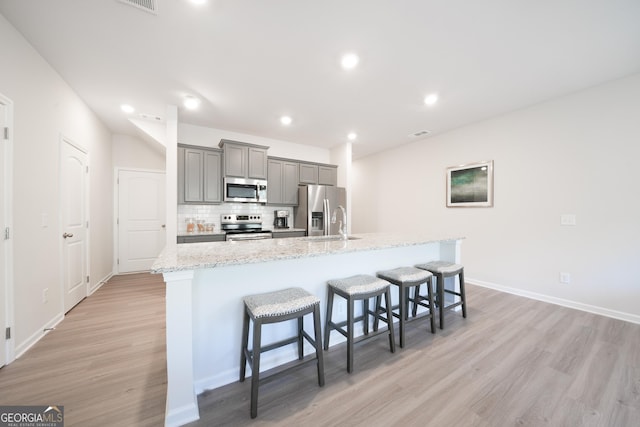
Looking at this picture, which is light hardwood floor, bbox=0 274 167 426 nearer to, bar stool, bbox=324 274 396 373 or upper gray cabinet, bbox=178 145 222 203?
bar stool, bbox=324 274 396 373

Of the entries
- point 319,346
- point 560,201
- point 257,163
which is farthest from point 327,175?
point 319,346

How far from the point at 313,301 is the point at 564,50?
318 cm

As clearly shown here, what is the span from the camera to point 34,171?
214 cm

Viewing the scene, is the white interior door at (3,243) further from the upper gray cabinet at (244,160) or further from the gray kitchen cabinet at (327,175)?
the gray kitchen cabinet at (327,175)

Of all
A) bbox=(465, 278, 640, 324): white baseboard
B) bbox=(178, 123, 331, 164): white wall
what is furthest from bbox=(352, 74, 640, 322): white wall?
bbox=(178, 123, 331, 164): white wall

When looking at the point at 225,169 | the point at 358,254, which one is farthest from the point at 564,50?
the point at 225,169

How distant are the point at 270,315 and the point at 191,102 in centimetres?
309

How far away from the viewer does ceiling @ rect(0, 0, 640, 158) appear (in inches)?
67.9

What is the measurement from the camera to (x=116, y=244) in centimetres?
434

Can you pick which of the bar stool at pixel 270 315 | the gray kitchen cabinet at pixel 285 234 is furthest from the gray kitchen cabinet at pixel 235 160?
the bar stool at pixel 270 315

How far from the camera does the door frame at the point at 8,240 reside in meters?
1.80

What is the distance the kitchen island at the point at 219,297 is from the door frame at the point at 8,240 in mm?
1297

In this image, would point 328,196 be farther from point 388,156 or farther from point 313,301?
point 313,301

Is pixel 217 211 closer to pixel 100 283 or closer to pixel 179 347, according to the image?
pixel 100 283
